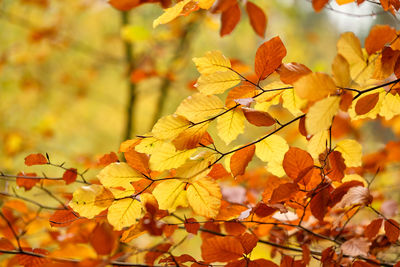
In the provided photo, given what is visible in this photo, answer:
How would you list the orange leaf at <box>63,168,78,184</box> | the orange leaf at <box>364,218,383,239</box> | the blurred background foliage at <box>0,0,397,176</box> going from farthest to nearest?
the blurred background foliage at <box>0,0,397,176</box> < the orange leaf at <box>63,168,78,184</box> < the orange leaf at <box>364,218,383,239</box>

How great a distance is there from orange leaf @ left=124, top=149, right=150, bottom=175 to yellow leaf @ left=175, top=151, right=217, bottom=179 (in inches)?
2.9

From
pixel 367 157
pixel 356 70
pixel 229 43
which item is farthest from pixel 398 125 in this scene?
pixel 229 43

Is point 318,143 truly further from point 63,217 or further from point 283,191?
point 63,217

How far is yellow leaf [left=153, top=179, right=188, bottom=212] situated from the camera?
0.41 m

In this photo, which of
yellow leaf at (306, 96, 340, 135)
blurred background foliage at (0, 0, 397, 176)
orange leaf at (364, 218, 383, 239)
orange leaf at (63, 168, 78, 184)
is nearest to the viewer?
yellow leaf at (306, 96, 340, 135)

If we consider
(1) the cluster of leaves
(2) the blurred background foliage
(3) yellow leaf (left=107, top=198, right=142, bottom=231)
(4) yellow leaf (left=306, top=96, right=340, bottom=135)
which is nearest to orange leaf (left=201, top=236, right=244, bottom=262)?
(1) the cluster of leaves

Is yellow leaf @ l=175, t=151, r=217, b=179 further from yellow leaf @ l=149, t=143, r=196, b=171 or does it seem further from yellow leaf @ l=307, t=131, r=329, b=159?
yellow leaf @ l=307, t=131, r=329, b=159

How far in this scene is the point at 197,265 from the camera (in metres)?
0.45

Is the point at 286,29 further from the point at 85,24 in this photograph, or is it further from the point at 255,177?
the point at 255,177

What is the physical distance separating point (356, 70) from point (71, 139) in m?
3.55

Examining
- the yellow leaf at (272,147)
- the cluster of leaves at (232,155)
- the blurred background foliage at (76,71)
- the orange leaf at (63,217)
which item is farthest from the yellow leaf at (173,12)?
the blurred background foliage at (76,71)

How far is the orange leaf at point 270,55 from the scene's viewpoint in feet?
1.35

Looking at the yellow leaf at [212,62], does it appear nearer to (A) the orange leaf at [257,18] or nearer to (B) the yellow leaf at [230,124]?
(B) the yellow leaf at [230,124]

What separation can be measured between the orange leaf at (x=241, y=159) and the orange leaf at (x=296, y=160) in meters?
0.06
